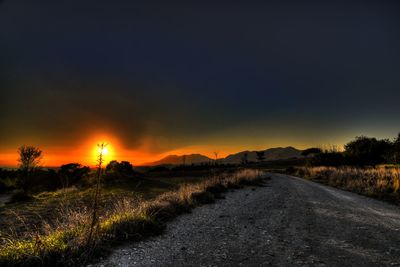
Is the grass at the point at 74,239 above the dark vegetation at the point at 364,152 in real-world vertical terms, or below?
below

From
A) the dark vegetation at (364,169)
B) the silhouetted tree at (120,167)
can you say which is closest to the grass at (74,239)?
the dark vegetation at (364,169)

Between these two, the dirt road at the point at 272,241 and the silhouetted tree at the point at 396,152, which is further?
the silhouetted tree at the point at 396,152

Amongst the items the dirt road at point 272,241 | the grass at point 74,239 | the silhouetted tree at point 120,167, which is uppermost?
the silhouetted tree at point 120,167

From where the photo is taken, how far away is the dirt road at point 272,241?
5.52 meters

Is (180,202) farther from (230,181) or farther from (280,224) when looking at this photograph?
(230,181)

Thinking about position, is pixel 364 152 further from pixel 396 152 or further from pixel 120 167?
pixel 120 167

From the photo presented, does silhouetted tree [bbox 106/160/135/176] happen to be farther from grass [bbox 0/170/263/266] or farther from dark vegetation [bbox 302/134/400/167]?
dark vegetation [bbox 302/134/400/167]

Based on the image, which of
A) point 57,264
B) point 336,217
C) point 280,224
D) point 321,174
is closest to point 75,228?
point 57,264

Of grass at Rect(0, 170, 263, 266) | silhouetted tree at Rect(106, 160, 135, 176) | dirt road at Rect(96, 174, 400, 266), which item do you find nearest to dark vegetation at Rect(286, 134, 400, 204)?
dirt road at Rect(96, 174, 400, 266)

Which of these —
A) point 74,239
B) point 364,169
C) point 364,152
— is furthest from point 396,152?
point 74,239

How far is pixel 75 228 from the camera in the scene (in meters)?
6.43

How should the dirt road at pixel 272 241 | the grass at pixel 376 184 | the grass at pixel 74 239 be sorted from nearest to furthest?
the grass at pixel 74 239, the dirt road at pixel 272 241, the grass at pixel 376 184

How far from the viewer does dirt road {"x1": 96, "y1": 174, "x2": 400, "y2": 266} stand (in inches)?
217

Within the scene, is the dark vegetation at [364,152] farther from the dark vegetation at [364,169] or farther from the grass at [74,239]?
the grass at [74,239]
